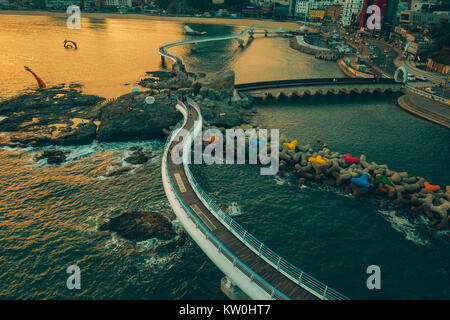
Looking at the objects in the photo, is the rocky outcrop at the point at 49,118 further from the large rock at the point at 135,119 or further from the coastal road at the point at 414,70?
the coastal road at the point at 414,70

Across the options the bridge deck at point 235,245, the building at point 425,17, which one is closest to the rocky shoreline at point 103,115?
the bridge deck at point 235,245

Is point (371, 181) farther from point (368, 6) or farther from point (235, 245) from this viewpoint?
point (368, 6)

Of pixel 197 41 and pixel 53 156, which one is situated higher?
pixel 197 41

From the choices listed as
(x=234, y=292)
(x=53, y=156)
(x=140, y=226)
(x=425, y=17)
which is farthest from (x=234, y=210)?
(x=425, y=17)

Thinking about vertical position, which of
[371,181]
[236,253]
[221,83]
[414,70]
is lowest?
[236,253]

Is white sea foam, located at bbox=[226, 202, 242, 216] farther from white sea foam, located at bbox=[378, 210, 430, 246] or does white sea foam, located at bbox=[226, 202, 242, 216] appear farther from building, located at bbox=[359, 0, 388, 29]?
building, located at bbox=[359, 0, 388, 29]

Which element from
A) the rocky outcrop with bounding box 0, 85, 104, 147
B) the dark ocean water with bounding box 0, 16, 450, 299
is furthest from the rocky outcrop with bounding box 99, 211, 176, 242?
the rocky outcrop with bounding box 0, 85, 104, 147
